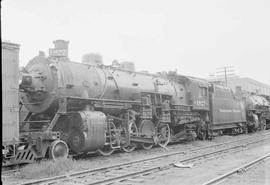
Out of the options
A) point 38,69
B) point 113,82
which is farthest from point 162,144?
point 38,69

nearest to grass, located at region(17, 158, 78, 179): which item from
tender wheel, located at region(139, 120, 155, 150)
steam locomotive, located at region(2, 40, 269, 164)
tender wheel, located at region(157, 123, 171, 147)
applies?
steam locomotive, located at region(2, 40, 269, 164)

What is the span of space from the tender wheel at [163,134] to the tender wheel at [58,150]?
5.75m

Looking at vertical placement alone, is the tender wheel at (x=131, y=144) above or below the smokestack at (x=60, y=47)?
below

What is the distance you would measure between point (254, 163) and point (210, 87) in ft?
32.5

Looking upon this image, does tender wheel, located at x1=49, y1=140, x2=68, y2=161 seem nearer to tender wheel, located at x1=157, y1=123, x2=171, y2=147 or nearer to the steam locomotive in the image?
the steam locomotive

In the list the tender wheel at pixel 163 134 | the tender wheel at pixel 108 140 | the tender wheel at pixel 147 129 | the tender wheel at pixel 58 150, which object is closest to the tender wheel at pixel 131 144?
the tender wheel at pixel 147 129

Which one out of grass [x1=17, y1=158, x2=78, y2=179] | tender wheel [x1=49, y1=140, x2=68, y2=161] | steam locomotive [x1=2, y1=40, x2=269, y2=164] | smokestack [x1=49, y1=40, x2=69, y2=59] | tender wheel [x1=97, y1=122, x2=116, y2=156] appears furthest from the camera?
smokestack [x1=49, y1=40, x2=69, y2=59]

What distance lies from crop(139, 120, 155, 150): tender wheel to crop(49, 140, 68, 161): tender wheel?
4.38 meters

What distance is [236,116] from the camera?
2267 cm

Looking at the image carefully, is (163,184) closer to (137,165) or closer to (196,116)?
(137,165)

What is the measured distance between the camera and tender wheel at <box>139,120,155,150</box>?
1375 centimetres

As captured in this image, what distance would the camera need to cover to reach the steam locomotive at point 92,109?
9.94 m

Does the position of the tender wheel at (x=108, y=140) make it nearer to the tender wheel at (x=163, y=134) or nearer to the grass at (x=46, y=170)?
the grass at (x=46, y=170)

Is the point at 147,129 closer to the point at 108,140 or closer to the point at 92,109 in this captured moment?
the point at 108,140
